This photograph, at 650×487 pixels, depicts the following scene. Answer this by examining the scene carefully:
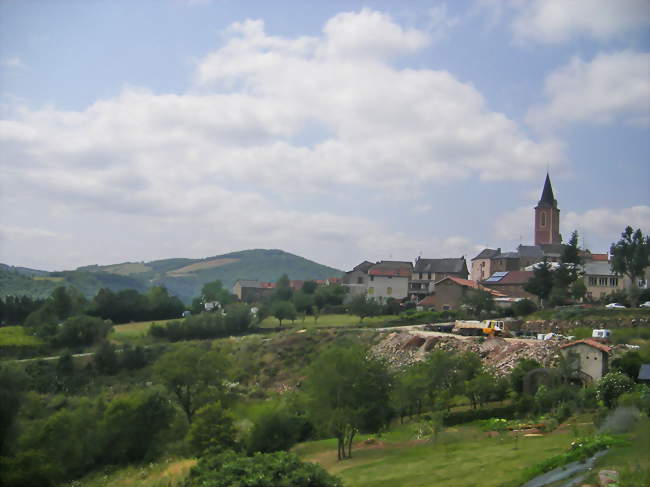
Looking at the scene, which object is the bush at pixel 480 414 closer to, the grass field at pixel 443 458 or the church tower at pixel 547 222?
the grass field at pixel 443 458

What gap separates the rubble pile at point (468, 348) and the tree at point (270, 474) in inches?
969

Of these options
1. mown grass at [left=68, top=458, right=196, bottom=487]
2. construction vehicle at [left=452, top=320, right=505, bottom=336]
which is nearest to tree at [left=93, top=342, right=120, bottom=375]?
mown grass at [left=68, top=458, right=196, bottom=487]

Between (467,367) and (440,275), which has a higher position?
(440,275)

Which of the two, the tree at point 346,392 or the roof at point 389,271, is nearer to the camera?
the tree at point 346,392

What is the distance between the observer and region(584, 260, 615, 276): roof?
71875mm

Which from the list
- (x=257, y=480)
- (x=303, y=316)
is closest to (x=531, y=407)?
(x=257, y=480)

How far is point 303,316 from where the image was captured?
7600 centimetres

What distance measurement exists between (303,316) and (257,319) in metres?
5.67

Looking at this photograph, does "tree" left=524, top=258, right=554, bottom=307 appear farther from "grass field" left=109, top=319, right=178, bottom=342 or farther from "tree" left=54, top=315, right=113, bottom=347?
"tree" left=54, top=315, right=113, bottom=347

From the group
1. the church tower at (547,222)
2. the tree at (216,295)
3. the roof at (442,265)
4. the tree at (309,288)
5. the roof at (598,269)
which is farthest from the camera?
the church tower at (547,222)

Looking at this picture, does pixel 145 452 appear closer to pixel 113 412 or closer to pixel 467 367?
pixel 113 412

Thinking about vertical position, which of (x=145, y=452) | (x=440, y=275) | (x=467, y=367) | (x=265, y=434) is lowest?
(x=145, y=452)

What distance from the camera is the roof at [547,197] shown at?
363ft

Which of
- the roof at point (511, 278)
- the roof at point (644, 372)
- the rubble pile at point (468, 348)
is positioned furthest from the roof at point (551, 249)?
the roof at point (644, 372)
